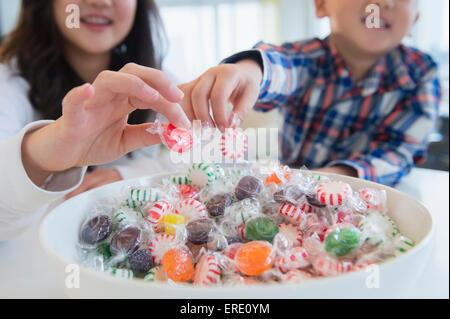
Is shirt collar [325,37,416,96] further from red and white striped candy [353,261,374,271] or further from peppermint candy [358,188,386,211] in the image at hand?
red and white striped candy [353,261,374,271]

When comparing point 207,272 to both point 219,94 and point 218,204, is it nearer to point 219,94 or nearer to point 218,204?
point 218,204

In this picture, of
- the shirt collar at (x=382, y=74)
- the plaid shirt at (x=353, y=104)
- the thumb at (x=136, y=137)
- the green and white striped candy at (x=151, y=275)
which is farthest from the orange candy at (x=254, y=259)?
the shirt collar at (x=382, y=74)

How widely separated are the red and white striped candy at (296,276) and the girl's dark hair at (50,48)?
0.74m

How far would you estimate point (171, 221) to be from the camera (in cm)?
50

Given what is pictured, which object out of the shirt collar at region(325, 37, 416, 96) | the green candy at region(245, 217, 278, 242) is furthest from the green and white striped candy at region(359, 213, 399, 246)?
the shirt collar at region(325, 37, 416, 96)

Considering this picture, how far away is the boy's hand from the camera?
61cm

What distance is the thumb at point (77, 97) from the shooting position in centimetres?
49

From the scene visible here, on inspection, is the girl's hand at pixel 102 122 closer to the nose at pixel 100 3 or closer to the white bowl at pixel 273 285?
the white bowl at pixel 273 285

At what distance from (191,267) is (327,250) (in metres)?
0.17

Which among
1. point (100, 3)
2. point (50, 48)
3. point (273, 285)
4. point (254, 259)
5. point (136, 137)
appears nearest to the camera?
point (273, 285)

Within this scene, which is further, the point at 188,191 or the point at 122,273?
the point at 188,191

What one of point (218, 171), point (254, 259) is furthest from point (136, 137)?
point (254, 259)

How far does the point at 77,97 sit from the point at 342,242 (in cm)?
41

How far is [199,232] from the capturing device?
0.48 metres
